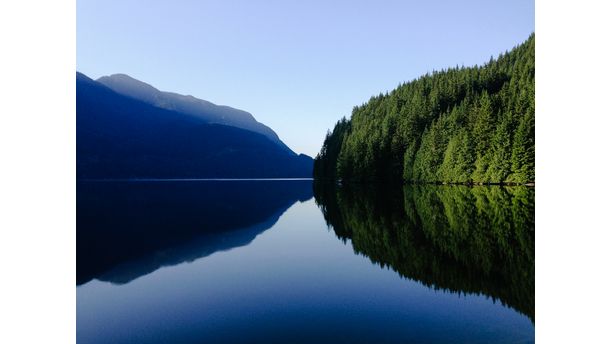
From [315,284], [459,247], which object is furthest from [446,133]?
[315,284]

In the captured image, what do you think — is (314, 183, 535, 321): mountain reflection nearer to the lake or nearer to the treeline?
the lake

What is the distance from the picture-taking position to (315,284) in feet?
41.9

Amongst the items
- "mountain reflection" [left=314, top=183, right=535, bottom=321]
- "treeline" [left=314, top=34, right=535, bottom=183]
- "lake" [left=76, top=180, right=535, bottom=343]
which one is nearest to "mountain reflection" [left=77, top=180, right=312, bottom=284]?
"lake" [left=76, top=180, right=535, bottom=343]

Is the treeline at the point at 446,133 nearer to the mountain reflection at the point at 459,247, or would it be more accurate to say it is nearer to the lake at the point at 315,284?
the mountain reflection at the point at 459,247

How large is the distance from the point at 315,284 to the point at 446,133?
7741cm

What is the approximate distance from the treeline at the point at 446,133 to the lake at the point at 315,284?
4790 centimetres

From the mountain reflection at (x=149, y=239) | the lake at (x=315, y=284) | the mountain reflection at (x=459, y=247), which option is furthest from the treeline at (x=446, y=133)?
the mountain reflection at (x=149, y=239)

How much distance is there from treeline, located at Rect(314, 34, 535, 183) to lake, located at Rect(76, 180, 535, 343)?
4790 centimetres

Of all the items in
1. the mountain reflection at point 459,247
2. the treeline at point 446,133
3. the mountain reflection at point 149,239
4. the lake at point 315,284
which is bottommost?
the mountain reflection at point 149,239

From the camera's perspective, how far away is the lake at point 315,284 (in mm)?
8812
